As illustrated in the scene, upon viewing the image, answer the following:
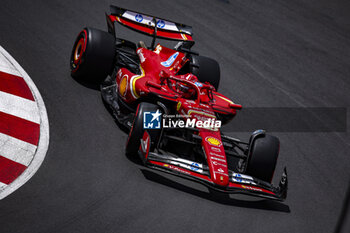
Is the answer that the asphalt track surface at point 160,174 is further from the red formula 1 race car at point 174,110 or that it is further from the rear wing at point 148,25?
the rear wing at point 148,25

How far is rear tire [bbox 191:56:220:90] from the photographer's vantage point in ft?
26.4

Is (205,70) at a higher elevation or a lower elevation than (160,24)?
lower

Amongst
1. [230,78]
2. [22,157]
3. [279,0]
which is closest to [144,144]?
[22,157]

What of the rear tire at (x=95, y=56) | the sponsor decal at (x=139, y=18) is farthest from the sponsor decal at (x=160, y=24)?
the rear tire at (x=95, y=56)

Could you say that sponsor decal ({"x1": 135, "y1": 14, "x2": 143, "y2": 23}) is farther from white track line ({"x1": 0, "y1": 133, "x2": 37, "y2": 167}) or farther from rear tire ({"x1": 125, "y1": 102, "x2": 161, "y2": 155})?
white track line ({"x1": 0, "y1": 133, "x2": 37, "y2": 167})

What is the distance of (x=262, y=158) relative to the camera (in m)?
6.23

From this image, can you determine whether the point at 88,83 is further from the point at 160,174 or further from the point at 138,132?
the point at 160,174

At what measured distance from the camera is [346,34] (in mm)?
15773

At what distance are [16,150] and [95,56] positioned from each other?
2603 mm

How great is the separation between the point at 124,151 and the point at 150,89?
1.08m

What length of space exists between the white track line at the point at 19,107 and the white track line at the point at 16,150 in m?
0.69

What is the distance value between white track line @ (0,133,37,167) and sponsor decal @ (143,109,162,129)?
1615 millimetres

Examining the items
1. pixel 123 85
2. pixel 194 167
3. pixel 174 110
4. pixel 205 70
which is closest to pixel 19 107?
pixel 123 85

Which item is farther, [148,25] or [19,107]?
[148,25]
